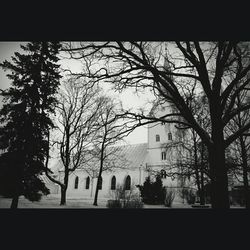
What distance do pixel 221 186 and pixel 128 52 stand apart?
485 centimetres

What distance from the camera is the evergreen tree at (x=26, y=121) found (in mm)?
11051

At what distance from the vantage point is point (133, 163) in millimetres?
33031

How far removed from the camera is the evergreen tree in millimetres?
11051

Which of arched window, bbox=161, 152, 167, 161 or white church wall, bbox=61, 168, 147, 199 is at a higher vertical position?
arched window, bbox=161, 152, 167, 161

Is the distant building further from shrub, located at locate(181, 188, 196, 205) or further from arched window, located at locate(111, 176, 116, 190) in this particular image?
shrub, located at locate(181, 188, 196, 205)

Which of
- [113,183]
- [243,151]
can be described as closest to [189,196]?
[243,151]

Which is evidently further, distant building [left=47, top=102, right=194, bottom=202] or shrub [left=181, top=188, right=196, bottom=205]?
distant building [left=47, top=102, right=194, bottom=202]

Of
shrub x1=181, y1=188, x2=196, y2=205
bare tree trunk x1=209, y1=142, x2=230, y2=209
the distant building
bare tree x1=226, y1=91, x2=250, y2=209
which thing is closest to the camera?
bare tree trunk x1=209, y1=142, x2=230, y2=209

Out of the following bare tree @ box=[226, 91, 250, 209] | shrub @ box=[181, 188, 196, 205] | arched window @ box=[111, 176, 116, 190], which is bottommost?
shrub @ box=[181, 188, 196, 205]

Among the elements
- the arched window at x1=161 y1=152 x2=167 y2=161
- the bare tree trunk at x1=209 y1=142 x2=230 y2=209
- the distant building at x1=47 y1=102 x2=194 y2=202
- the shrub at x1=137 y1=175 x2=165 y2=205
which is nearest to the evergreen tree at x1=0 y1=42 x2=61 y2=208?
the bare tree trunk at x1=209 y1=142 x2=230 y2=209

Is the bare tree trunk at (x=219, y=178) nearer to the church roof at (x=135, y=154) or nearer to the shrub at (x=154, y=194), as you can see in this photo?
the shrub at (x=154, y=194)

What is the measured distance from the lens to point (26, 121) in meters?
11.5
